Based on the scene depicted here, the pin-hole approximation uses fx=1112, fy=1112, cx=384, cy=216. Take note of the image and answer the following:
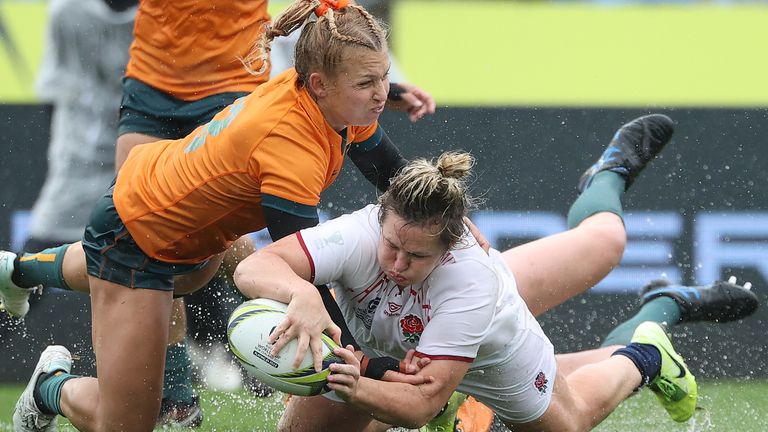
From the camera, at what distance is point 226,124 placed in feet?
11.8

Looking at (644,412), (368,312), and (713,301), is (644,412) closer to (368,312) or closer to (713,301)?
(713,301)

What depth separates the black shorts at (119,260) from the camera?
3816mm

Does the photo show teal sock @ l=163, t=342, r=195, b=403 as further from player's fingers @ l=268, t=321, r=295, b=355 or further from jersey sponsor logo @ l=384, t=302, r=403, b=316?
player's fingers @ l=268, t=321, r=295, b=355

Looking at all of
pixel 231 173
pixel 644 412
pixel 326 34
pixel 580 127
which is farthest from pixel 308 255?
pixel 580 127

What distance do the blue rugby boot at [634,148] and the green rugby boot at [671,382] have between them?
84cm

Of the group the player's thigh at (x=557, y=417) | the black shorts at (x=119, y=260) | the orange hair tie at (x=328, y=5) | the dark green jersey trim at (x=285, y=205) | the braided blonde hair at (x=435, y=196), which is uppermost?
the orange hair tie at (x=328, y=5)

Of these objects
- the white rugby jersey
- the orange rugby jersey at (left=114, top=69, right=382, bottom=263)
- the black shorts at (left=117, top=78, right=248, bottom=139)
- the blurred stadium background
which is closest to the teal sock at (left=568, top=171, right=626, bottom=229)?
the white rugby jersey

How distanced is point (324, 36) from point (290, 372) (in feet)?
3.50

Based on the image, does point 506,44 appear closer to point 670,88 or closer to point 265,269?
point 670,88

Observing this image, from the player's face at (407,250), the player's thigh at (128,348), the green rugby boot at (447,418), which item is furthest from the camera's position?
the green rugby boot at (447,418)

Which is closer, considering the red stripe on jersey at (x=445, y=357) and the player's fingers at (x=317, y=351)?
the player's fingers at (x=317, y=351)

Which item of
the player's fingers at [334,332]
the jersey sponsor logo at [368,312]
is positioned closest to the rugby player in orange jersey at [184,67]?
the jersey sponsor logo at [368,312]

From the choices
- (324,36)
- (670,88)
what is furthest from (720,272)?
(324,36)

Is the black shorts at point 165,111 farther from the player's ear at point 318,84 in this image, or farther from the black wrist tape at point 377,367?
the black wrist tape at point 377,367
